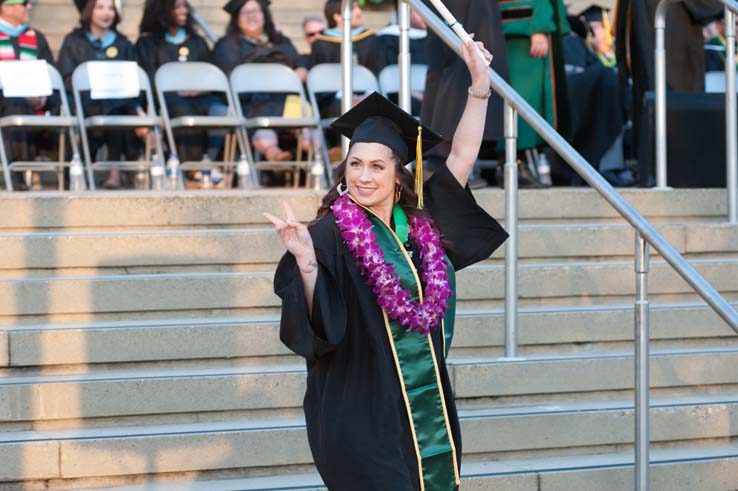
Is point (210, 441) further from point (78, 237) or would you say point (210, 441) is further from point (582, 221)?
point (582, 221)

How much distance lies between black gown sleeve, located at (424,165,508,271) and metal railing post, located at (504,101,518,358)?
1.51 metres

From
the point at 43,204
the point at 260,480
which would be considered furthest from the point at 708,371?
the point at 43,204

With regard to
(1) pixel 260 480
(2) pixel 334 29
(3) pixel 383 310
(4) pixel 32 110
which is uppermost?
(2) pixel 334 29

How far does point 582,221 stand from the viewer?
6.92 metres

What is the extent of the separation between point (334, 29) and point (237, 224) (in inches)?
175

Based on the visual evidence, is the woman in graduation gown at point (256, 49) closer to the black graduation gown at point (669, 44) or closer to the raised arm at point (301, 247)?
the black graduation gown at point (669, 44)

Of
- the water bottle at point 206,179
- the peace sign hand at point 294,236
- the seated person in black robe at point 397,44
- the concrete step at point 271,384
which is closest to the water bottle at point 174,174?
the water bottle at point 206,179

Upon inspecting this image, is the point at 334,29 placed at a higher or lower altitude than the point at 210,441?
higher

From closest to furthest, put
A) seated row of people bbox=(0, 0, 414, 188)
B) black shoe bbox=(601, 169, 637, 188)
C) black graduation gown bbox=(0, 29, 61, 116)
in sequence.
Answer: black graduation gown bbox=(0, 29, 61, 116)
seated row of people bbox=(0, 0, 414, 188)
black shoe bbox=(601, 169, 637, 188)

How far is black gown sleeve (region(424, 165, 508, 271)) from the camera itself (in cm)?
414

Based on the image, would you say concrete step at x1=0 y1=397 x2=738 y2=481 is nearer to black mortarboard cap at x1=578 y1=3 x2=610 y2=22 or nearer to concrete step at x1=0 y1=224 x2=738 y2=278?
concrete step at x1=0 y1=224 x2=738 y2=278

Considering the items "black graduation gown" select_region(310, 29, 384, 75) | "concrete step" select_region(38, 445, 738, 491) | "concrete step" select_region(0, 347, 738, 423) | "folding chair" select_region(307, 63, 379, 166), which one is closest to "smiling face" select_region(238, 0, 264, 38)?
"black graduation gown" select_region(310, 29, 384, 75)

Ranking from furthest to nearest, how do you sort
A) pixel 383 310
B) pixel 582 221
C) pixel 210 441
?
pixel 582 221
pixel 210 441
pixel 383 310

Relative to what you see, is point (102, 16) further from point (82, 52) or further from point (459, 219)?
point (459, 219)
